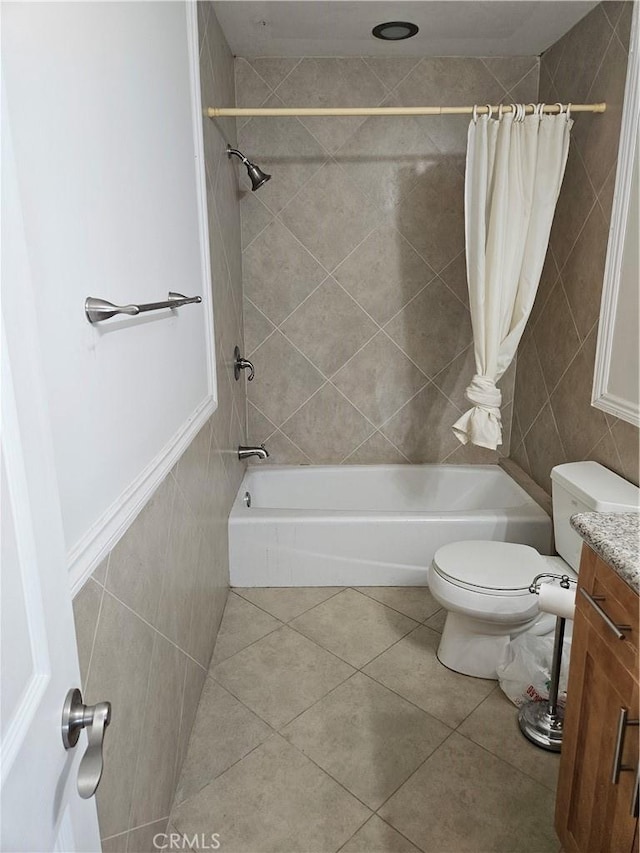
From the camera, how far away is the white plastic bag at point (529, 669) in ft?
6.52

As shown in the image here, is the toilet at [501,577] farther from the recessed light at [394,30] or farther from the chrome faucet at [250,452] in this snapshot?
the recessed light at [394,30]

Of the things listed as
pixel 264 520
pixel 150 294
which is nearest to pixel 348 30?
pixel 150 294

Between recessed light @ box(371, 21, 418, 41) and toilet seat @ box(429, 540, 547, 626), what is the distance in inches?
88.3

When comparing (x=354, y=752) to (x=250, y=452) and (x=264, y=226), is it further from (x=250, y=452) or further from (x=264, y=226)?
(x=264, y=226)

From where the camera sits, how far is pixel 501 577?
2.07 m

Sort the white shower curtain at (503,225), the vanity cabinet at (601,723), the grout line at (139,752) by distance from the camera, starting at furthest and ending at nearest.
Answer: the white shower curtain at (503,225) → the grout line at (139,752) → the vanity cabinet at (601,723)

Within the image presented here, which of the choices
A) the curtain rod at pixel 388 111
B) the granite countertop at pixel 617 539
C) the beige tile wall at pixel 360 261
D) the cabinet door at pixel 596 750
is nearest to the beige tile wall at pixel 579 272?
the curtain rod at pixel 388 111

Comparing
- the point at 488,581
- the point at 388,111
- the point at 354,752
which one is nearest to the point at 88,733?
the point at 354,752

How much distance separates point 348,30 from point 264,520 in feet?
7.32

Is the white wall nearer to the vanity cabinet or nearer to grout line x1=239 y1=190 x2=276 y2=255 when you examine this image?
the vanity cabinet

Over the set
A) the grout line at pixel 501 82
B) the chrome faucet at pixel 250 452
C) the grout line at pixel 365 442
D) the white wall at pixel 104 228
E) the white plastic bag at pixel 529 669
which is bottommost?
the white plastic bag at pixel 529 669

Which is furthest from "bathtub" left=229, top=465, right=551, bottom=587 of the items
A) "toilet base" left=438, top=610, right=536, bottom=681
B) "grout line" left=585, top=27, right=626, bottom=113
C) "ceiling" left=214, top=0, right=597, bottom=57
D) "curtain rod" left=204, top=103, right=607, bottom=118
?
"ceiling" left=214, top=0, right=597, bottom=57

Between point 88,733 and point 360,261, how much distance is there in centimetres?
Result: 279

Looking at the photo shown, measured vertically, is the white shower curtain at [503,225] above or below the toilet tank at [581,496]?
above
